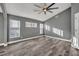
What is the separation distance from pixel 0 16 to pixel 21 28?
4.77 feet

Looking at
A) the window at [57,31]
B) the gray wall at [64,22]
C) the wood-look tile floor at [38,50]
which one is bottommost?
the wood-look tile floor at [38,50]

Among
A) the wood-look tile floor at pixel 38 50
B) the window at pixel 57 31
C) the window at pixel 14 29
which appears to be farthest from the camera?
the window at pixel 57 31

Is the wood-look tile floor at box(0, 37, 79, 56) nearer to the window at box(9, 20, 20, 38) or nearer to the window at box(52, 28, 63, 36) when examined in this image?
the window at box(9, 20, 20, 38)

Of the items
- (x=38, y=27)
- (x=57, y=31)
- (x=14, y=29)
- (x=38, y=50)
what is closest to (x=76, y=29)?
(x=38, y=50)

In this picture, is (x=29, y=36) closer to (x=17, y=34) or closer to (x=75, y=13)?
(x=17, y=34)

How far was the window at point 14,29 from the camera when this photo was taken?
385 centimetres

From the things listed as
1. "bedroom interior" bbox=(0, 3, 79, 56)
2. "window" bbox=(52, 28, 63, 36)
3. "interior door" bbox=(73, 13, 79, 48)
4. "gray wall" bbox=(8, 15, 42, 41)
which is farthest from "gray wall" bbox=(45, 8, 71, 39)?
"gray wall" bbox=(8, 15, 42, 41)

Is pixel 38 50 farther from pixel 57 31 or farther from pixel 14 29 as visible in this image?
pixel 57 31

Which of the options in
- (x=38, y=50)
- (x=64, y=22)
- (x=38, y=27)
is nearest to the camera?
(x=38, y=50)

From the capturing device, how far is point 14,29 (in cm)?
403

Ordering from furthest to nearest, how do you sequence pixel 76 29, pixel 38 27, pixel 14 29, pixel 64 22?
1. pixel 38 27
2. pixel 64 22
3. pixel 14 29
4. pixel 76 29

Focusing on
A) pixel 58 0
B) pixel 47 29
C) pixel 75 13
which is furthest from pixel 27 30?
pixel 58 0

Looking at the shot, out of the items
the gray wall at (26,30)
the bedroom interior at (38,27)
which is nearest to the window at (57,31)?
the bedroom interior at (38,27)

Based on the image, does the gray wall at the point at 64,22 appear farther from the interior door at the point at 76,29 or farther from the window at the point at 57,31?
the interior door at the point at 76,29
